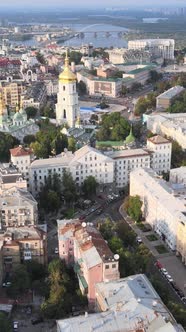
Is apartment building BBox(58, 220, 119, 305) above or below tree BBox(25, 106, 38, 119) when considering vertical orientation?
below

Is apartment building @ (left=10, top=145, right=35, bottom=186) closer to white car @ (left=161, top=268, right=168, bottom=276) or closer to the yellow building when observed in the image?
the yellow building

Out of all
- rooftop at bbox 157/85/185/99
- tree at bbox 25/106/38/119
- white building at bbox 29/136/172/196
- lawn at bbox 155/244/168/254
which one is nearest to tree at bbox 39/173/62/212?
white building at bbox 29/136/172/196

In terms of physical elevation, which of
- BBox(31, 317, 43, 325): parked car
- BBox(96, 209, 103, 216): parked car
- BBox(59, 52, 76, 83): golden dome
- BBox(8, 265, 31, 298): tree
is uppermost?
BBox(59, 52, 76, 83): golden dome

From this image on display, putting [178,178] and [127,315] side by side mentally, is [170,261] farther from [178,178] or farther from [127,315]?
[178,178]

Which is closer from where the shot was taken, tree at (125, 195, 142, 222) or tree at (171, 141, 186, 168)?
tree at (125, 195, 142, 222)

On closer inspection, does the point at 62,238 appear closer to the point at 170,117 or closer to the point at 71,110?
the point at 71,110

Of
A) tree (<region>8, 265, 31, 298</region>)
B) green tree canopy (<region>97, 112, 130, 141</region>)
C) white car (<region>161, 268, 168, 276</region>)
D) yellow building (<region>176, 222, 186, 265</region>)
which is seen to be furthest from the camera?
green tree canopy (<region>97, 112, 130, 141</region>)

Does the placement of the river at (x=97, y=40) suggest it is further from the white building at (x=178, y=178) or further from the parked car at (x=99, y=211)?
the parked car at (x=99, y=211)
